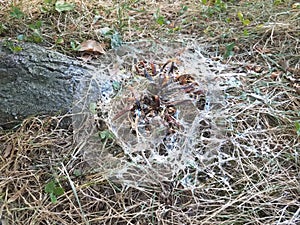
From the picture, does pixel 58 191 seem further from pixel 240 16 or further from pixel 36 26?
pixel 240 16

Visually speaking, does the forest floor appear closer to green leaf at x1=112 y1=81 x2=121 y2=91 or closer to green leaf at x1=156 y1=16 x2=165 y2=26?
green leaf at x1=156 y1=16 x2=165 y2=26

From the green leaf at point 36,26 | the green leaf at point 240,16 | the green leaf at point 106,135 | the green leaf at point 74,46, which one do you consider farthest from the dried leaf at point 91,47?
the green leaf at point 240,16

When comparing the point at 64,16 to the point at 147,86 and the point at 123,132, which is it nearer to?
the point at 147,86

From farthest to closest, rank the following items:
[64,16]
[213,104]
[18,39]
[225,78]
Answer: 1. [64,16]
2. [18,39]
3. [225,78]
4. [213,104]

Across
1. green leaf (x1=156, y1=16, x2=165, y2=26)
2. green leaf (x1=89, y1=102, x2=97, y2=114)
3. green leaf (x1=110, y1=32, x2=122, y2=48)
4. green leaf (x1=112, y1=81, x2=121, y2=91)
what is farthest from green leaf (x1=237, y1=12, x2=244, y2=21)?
green leaf (x1=89, y1=102, x2=97, y2=114)

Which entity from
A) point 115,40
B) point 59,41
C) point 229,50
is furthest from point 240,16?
point 59,41

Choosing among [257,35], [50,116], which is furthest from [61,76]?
[257,35]
